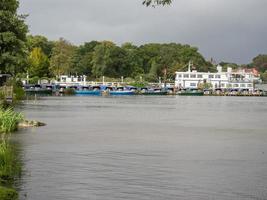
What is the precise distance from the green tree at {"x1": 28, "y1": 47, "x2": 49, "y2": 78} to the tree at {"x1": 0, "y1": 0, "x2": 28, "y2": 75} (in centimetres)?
9448

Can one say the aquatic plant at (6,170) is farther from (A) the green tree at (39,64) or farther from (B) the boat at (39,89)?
(A) the green tree at (39,64)

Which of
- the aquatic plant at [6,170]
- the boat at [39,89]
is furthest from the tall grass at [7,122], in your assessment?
the boat at [39,89]

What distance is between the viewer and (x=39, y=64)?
623 feet

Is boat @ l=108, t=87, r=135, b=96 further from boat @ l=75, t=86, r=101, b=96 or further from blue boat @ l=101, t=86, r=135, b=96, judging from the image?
boat @ l=75, t=86, r=101, b=96

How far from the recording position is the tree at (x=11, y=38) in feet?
277

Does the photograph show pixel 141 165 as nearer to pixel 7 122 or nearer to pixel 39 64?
pixel 7 122

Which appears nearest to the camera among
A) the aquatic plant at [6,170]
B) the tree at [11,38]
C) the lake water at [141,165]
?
the lake water at [141,165]

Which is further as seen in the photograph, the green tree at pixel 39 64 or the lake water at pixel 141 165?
the green tree at pixel 39 64

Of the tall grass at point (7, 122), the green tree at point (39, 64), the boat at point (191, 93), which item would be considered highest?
the green tree at point (39, 64)

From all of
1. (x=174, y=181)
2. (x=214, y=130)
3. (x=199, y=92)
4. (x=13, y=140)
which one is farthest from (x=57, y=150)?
(x=199, y=92)

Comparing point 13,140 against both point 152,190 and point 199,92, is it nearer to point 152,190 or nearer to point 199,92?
point 152,190

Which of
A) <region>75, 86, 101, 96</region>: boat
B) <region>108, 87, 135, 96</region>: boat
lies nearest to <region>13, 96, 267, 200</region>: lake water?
<region>75, 86, 101, 96</region>: boat

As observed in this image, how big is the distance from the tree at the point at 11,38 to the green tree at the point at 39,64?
94478mm

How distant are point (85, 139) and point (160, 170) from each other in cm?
1504
